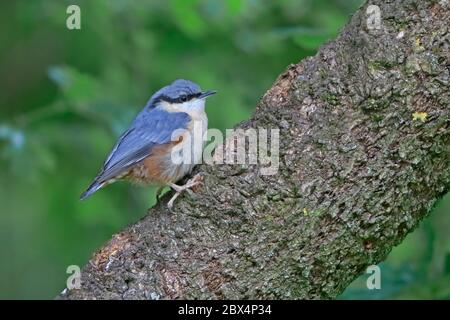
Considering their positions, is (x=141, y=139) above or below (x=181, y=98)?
below

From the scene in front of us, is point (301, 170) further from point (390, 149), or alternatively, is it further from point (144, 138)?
point (144, 138)

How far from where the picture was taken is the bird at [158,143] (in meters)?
4.37

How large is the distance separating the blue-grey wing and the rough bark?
52.1 inches

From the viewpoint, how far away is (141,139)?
458 cm

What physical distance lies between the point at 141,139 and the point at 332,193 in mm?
1810

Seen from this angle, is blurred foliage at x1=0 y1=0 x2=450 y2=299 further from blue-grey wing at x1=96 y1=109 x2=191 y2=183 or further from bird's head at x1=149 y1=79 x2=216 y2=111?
blue-grey wing at x1=96 y1=109 x2=191 y2=183

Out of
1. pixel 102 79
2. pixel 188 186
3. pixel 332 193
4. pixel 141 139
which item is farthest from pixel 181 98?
pixel 332 193

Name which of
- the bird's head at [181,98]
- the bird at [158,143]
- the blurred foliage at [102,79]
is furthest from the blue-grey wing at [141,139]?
the blurred foliage at [102,79]

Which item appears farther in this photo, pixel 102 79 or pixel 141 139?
pixel 102 79

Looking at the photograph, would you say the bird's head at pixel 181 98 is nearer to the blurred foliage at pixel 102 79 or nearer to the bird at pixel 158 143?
the bird at pixel 158 143

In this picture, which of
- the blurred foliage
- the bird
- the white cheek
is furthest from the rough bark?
the blurred foliage

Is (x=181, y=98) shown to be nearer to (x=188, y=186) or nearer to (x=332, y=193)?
(x=188, y=186)

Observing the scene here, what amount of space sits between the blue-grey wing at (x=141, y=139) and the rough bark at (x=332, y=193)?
1.32 metres

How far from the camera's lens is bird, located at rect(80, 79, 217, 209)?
437 centimetres
